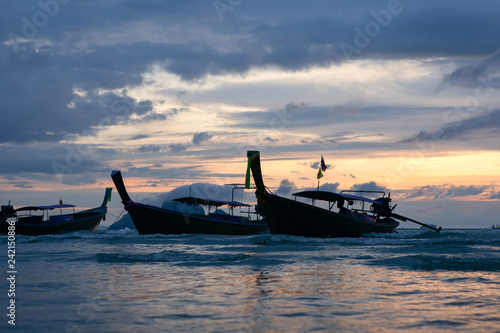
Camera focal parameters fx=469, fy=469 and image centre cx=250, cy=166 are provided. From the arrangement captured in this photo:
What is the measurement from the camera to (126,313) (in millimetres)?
8453

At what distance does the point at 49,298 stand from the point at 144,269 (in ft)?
17.8

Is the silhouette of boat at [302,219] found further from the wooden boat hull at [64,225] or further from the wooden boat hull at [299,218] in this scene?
the wooden boat hull at [64,225]

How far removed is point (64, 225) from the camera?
148ft

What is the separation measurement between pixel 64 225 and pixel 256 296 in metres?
39.6

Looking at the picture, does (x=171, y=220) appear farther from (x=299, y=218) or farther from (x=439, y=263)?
(x=439, y=263)

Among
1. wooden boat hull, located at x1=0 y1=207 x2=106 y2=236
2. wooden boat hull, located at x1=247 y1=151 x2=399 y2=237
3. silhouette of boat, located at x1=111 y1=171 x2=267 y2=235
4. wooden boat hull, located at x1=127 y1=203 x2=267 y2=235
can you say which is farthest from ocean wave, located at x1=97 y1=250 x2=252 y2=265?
wooden boat hull, located at x1=0 y1=207 x2=106 y2=236

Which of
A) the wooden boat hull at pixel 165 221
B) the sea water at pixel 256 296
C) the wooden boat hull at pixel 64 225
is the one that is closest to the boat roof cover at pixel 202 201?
the wooden boat hull at pixel 165 221

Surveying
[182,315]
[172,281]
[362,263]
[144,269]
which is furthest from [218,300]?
[362,263]

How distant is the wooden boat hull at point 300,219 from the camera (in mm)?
29328

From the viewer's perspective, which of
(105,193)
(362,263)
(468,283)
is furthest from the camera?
(105,193)

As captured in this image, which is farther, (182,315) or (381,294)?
(381,294)

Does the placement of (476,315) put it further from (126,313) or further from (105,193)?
(105,193)

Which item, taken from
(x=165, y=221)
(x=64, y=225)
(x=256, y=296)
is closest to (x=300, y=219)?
(x=165, y=221)

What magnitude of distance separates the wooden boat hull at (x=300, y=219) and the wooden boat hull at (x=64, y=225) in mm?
24122
